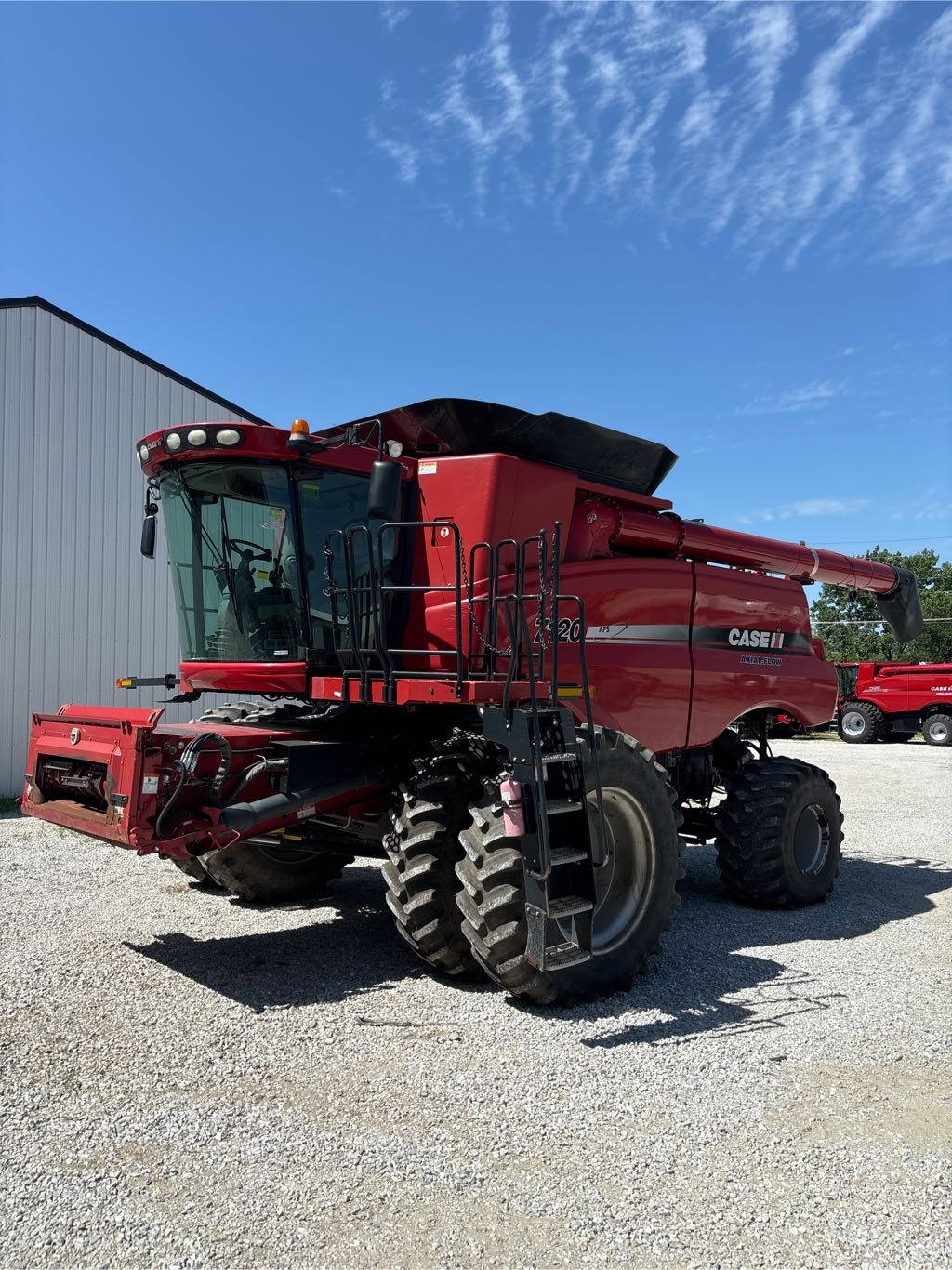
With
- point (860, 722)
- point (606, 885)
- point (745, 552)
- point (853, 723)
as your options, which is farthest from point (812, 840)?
point (853, 723)

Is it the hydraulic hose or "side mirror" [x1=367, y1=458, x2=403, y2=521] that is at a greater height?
"side mirror" [x1=367, y1=458, x2=403, y2=521]

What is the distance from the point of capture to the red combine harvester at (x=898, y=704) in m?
25.9

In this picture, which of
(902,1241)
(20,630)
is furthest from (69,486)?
(902,1241)

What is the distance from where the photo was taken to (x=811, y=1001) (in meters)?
4.90

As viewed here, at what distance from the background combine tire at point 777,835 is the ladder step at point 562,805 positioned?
2756mm

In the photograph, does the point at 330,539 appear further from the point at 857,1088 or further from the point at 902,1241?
the point at 902,1241

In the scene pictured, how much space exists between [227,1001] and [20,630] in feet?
30.5

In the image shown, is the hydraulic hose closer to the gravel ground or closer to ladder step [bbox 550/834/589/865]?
the gravel ground

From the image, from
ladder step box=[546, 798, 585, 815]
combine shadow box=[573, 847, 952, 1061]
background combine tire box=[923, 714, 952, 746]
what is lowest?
background combine tire box=[923, 714, 952, 746]

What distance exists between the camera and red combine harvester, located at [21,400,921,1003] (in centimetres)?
483

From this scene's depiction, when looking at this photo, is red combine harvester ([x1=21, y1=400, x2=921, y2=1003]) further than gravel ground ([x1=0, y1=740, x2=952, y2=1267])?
Yes

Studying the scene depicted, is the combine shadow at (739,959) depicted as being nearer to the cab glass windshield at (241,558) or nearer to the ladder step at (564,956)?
the ladder step at (564,956)

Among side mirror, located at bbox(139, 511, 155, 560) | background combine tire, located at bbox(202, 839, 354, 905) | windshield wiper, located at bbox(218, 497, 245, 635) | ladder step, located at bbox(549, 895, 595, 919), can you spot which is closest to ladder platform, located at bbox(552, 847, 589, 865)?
ladder step, located at bbox(549, 895, 595, 919)

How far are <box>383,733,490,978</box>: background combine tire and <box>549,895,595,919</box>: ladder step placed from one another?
68 cm
